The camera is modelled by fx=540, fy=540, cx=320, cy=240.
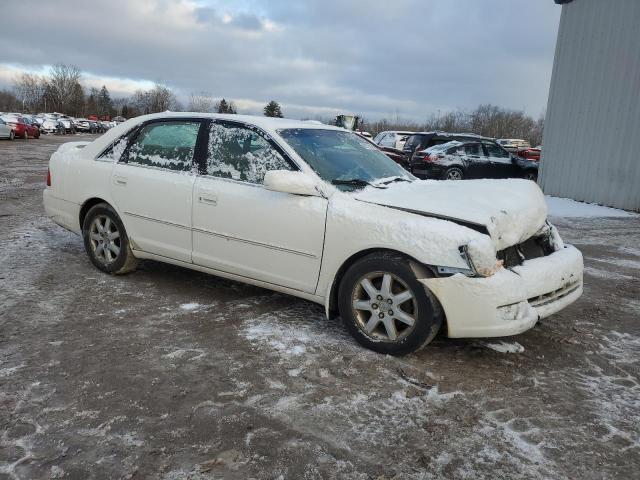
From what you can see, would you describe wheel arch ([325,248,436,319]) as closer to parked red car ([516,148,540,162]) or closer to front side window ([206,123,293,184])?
front side window ([206,123,293,184])

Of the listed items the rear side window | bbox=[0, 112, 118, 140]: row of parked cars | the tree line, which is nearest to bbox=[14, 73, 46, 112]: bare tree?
the tree line

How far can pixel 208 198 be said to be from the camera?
14.2 feet

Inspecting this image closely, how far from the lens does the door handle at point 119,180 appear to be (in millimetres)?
4902

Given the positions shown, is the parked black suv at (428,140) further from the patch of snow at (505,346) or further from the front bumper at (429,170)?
the patch of snow at (505,346)

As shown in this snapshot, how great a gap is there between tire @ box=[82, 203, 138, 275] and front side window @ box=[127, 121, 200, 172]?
0.58 meters

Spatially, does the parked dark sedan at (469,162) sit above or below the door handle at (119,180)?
above

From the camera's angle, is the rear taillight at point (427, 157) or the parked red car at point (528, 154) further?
the parked red car at point (528, 154)

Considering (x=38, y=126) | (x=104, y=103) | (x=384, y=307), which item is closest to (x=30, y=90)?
(x=104, y=103)

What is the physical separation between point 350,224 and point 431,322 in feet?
2.75

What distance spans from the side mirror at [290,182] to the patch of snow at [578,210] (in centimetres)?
910

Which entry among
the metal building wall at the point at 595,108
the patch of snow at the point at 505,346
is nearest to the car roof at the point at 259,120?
the patch of snow at the point at 505,346

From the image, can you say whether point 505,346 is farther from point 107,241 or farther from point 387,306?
point 107,241

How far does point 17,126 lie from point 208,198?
1232 inches

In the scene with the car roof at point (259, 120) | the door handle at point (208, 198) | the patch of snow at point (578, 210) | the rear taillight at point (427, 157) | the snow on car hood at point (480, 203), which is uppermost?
the car roof at point (259, 120)
